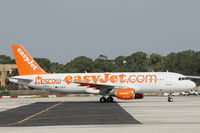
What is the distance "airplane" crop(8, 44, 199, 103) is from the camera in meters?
53.9

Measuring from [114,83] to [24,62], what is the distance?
1206cm

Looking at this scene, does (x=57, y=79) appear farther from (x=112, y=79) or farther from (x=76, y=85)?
(x=112, y=79)

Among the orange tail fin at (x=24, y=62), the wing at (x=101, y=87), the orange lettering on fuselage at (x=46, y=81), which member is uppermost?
the orange tail fin at (x=24, y=62)

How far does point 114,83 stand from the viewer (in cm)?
5481

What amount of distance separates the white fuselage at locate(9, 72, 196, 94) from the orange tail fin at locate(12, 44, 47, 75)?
50.5 inches

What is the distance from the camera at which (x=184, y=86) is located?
5434 cm

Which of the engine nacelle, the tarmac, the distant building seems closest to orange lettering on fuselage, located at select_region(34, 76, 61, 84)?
the engine nacelle

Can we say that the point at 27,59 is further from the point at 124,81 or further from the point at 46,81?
the point at 124,81

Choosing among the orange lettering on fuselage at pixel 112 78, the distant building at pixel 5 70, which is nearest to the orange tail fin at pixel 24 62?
the orange lettering on fuselage at pixel 112 78

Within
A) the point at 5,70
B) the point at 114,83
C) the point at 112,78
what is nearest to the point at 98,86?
the point at 114,83

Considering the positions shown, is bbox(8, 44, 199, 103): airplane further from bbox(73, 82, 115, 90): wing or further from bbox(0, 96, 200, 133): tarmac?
bbox(0, 96, 200, 133): tarmac

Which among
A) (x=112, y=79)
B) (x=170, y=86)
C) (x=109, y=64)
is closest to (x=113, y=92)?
(x=112, y=79)

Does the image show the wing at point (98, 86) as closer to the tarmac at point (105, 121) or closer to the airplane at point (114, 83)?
the airplane at point (114, 83)

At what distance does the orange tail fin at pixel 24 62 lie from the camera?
58.0m
